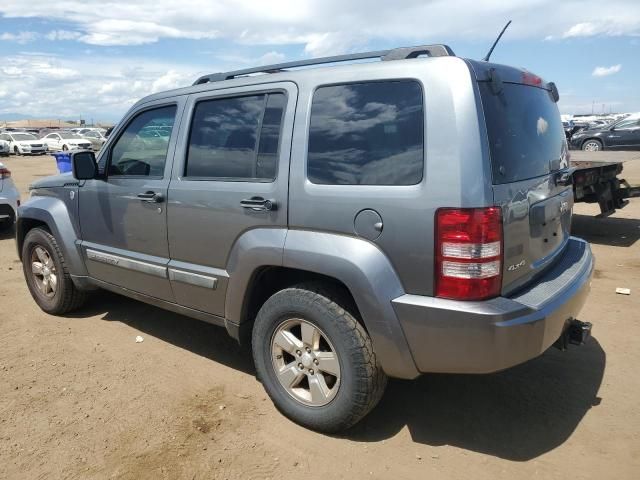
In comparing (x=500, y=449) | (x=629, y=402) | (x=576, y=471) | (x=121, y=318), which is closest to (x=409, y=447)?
(x=500, y=449)

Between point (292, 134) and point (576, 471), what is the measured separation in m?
2.26

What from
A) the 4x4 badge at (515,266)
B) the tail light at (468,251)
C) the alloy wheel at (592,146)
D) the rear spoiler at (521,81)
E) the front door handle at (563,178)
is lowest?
the alloy wheel at (592,146)

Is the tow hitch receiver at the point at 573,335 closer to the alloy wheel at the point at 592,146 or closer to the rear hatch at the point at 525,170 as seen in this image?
the rear hatch at the point at 525,170

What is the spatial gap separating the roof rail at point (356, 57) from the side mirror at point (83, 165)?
3.67ft

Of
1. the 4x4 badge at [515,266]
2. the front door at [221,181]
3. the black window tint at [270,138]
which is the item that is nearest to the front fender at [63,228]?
the front door at [221,181]

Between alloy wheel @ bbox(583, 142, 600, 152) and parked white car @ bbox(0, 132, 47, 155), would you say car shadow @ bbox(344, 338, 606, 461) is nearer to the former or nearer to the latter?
alloy wheel @ bbox(583, 142, 600, 152)

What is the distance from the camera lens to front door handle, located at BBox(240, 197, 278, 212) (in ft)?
9.58

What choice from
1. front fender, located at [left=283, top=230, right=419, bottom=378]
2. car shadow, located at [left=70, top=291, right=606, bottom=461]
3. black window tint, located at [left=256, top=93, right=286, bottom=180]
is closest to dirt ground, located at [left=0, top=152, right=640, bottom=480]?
car shadow, located at [left=70, top=291, right=606, bottom=461]

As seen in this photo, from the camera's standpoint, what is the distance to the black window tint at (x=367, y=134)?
2496mm

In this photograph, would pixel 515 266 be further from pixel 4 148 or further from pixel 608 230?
pixel 4 148

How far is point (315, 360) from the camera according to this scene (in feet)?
9.45

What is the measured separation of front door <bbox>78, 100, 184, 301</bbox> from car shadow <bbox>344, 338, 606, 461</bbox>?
175cm

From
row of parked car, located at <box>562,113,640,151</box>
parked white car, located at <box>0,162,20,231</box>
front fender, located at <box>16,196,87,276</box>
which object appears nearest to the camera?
front fender, located at <box>16,196,87,276</box>

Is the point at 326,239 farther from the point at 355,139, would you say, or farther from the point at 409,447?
the point at 409,447
